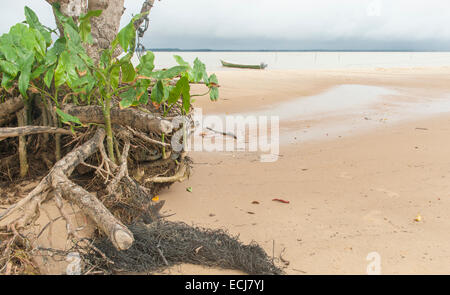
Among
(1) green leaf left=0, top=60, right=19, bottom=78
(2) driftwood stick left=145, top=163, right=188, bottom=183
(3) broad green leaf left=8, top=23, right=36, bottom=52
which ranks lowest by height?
(2) driftwood stick left=145, top=163, right=188, bottom=183

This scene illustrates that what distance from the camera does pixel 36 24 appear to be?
2906 mm

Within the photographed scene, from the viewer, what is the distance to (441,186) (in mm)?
3391

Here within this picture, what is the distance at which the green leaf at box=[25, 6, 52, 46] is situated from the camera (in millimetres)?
2861

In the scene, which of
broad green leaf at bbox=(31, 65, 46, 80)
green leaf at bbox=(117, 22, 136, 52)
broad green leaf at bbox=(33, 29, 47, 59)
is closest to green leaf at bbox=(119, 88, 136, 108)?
green leaf at bbox=(117, 22, 136, 52)

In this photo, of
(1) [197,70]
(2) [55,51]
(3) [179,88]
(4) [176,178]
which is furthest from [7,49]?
(4) [176,178]

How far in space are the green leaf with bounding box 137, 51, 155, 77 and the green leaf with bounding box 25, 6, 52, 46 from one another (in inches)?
35.5

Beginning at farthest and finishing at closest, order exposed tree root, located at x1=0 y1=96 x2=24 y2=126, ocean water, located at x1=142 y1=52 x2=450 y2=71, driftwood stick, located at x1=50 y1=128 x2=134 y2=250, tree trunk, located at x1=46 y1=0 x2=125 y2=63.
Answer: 1. ocean water, located at x1=142 y1=52 x2=450 y2=71
2. tree trunk, located at x1=46 y1=0 x2=125 y2=63
3. exposed tree root, located at x1=0 y1=96 x2=24 y2=126
4. driftwood stick, located at x1=50 y1=128 x2=134 y2=250

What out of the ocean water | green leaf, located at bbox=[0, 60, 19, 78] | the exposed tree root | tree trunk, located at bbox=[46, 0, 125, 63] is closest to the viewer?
green leaf, located at bbox=[0, 60, 19, 78]

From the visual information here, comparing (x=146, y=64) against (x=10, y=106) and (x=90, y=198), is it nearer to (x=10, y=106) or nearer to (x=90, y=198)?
(x=90, y=198)

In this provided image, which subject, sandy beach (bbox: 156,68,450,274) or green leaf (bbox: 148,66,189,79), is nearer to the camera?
sandy beach (bbox: 156,68,450,274)

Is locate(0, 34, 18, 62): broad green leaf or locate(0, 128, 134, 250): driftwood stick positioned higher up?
locate(0, 34, 18, 62): broad green leaf

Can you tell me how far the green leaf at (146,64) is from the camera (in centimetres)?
244

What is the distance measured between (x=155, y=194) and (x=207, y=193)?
429 millimetres

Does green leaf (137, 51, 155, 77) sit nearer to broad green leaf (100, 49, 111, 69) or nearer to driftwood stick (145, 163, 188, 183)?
broad green leaf (100, 49, 111, 69)
